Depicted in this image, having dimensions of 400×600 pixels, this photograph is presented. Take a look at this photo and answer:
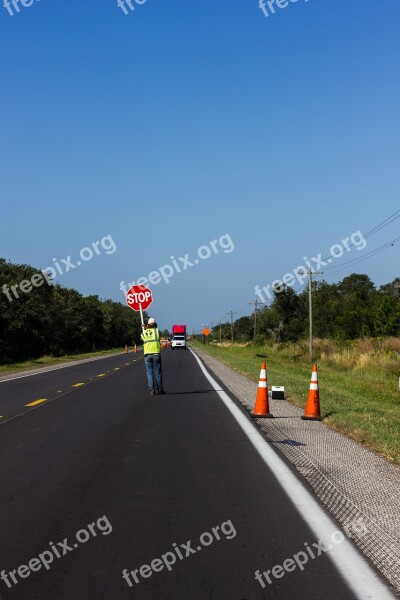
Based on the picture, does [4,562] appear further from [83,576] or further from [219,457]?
[219,457]

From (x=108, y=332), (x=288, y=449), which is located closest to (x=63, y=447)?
(x=288, y=449)

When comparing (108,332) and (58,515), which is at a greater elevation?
(108,332)

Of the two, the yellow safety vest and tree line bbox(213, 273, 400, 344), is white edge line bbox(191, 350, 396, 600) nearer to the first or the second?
the yellow safety vest

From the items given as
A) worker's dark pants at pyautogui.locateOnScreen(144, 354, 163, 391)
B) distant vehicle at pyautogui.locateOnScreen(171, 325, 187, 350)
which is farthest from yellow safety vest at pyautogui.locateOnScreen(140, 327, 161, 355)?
distant vehicle at pyautogui.locateOnScreen(171, 325, 187, 350)

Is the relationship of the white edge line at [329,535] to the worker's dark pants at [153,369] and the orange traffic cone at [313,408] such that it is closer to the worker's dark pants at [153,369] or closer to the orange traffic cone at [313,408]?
the orange traffic cone at [313,408]

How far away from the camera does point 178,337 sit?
9225 centimetres

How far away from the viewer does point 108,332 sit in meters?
103

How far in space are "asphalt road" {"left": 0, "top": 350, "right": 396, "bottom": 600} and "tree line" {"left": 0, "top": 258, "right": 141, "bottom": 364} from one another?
1582 inches

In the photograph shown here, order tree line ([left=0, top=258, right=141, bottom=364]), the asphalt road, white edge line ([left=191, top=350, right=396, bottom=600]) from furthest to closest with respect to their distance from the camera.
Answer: tree line ([left=0, top=258, right=141, bottom=364]) < the asphalt road < white edge line ([left=191, top=350, right=396, bottom=600])

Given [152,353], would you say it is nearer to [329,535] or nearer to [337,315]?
[329,535]

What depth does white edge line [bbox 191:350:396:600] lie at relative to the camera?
165 inches

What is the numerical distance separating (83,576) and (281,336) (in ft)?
279

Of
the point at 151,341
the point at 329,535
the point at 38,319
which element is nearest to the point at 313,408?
the point at 151,341

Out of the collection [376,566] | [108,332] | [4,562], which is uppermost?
[108,332]
